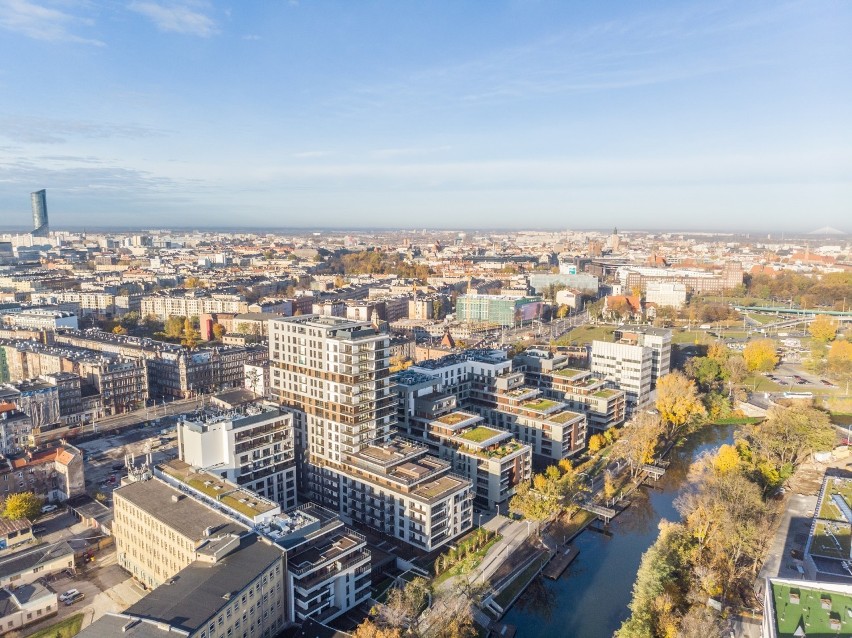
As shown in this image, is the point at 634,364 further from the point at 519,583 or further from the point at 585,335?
the point at 585,335

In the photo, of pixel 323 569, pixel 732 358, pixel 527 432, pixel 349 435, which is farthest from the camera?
pixel 732 358

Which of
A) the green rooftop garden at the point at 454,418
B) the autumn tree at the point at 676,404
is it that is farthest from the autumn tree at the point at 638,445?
the green rooftop garden at the point at 454,418

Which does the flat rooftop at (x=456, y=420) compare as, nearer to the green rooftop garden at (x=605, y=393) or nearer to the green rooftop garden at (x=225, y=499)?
the green rooftop garden at (x=605, y=393)

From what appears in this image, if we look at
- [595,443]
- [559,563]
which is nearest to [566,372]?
[595,443]

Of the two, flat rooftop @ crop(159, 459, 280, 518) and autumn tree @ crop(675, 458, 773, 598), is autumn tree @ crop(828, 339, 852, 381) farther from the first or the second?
flat rooftop @ crop(159, 459, 280, 518)

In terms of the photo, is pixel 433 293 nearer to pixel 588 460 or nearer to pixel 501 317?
pixel 501 317

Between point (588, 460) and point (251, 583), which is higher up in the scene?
point (251, 583)

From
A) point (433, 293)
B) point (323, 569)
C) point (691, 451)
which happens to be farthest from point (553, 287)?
point (323, 569)
